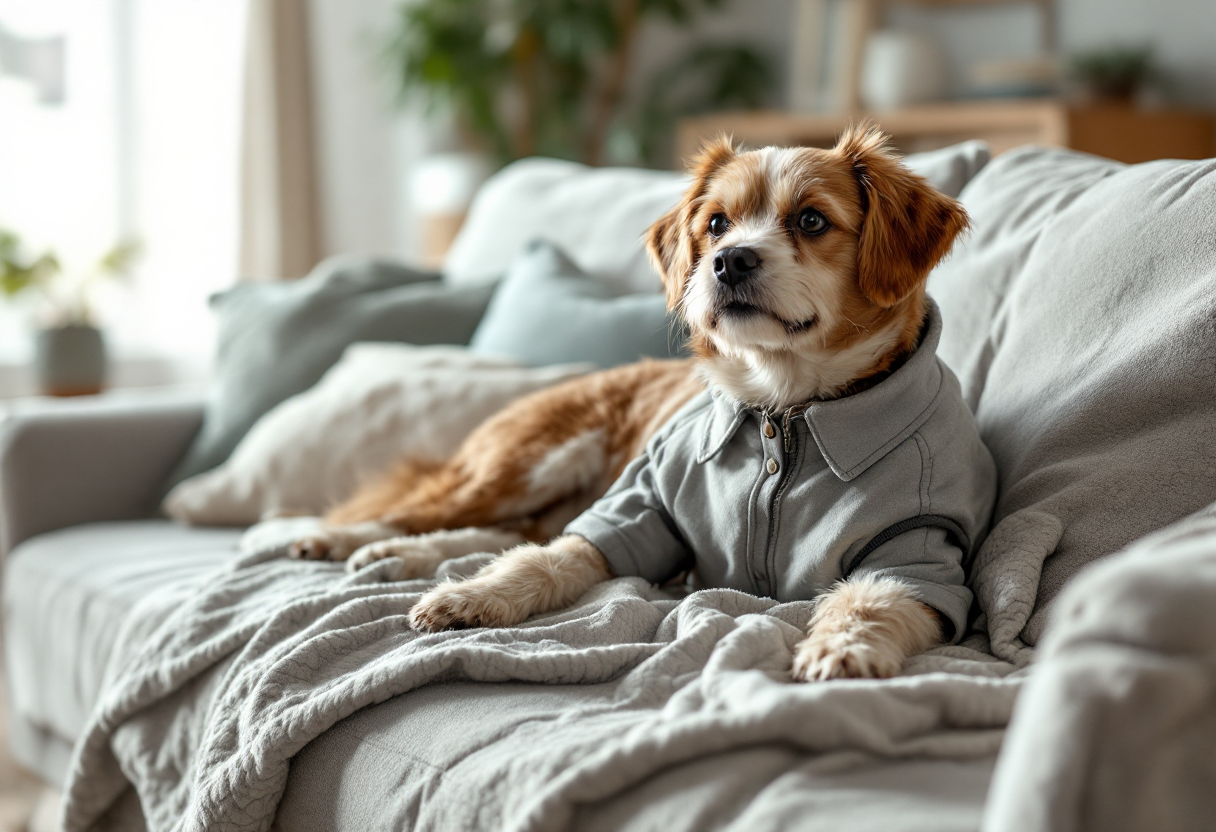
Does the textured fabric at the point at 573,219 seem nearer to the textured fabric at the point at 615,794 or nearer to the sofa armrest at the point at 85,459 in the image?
the sofa armrest at the point at 85,459

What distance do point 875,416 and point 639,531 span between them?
36 centimetres

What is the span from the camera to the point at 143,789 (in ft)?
5.17

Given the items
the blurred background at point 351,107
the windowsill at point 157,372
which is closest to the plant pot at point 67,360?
the blurred background at point 351,107

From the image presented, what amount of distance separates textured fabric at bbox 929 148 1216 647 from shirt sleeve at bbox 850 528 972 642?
42 mm

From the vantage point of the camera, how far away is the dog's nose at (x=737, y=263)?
4.83 ft

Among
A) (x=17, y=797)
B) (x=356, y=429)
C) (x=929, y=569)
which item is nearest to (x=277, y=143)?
(x=356, y=429)

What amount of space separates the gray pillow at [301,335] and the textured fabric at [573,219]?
0.43 feet

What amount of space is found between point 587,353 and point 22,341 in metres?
3.18

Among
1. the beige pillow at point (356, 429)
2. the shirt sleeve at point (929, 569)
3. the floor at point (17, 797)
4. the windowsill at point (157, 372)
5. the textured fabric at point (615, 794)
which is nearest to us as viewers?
the textured fabric at point (615, 794)

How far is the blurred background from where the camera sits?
4.30 m

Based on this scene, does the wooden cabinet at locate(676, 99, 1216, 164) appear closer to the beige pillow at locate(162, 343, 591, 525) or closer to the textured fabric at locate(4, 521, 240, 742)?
the beige pillow at locate(162, 343, 591, 525)

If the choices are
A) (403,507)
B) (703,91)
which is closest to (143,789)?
(403,507)

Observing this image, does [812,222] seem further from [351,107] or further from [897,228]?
[351,107]

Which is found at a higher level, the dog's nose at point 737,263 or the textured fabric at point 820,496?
the dog's nose at point 737,263
